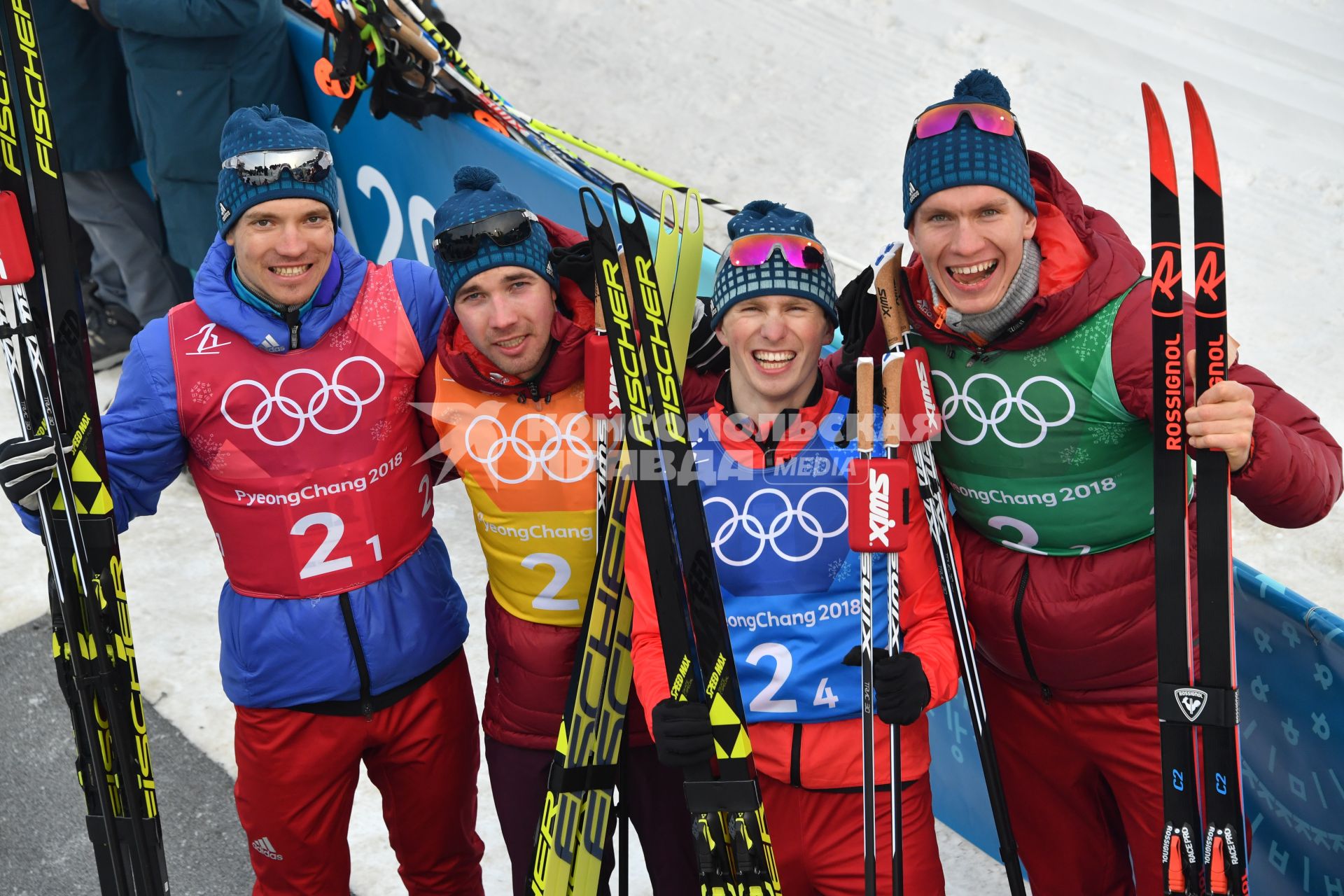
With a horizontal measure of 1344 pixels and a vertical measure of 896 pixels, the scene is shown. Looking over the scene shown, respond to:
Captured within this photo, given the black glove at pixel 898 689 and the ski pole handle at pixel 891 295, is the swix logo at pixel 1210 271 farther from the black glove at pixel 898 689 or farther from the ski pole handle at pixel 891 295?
the black glove at pixel 898 689

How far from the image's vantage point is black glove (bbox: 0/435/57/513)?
2490 mm

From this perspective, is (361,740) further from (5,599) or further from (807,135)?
(807,135)

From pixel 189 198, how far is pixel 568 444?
2.97 m

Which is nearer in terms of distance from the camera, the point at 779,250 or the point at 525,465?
the point at 779,250

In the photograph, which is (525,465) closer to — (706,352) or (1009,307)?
(706,352)

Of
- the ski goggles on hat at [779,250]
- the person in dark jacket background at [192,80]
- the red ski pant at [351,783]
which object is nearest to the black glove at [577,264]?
the ski goggles on hat at [779,250]

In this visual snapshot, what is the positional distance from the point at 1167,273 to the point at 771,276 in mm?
679

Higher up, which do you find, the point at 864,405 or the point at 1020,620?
the point at 864,405

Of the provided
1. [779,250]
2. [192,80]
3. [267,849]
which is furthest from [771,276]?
[192,80]

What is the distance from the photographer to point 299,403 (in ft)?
9.10

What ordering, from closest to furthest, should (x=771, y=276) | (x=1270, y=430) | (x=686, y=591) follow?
(x=1270, y=430), (x=686, y=591), (x=771, y=276)

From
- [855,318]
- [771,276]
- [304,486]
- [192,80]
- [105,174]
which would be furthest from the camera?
[105,174]

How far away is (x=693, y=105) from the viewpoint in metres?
7.13

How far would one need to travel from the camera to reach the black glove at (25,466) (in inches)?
98.0
